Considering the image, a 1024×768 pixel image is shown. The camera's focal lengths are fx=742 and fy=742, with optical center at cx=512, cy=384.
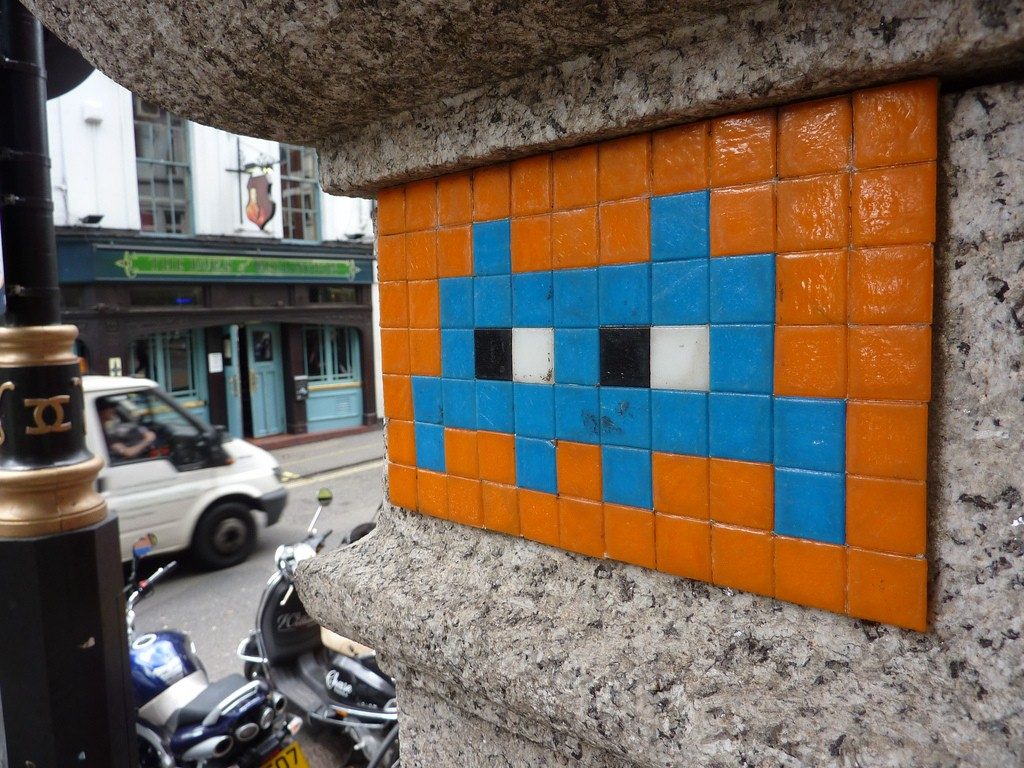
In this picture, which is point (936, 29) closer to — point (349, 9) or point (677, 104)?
point (677, 104)

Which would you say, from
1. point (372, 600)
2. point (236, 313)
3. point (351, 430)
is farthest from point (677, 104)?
point (351, 430)

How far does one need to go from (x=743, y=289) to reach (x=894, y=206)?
0.68ft

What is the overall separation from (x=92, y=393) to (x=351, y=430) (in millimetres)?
10425

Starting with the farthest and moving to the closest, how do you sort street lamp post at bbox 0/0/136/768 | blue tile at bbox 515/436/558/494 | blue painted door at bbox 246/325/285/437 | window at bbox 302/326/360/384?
window at bbox 302/326/360/384
blue painted door at bbox 246/325/285/437
street lamp post at bbox 0/0/136/768
blue tile at bbox 515/436/558/494

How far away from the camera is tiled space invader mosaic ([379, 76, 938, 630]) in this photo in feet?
2.96

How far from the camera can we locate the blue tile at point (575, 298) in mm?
1183

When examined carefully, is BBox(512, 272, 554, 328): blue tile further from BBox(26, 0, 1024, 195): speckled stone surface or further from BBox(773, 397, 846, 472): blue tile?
BBox(773, 397, 846, 472): blue tile

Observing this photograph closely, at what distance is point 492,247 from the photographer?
4.33 feet

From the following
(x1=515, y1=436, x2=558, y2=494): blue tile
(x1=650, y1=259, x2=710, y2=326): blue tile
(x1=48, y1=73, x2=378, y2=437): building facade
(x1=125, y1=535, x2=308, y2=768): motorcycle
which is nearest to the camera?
(x1=650, y1=259, x2=710, y2=326): blue tile

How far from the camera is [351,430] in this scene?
1689 cm

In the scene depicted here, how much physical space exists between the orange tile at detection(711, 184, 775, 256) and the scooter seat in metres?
3.70

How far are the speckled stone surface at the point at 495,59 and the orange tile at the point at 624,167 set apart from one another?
3cm

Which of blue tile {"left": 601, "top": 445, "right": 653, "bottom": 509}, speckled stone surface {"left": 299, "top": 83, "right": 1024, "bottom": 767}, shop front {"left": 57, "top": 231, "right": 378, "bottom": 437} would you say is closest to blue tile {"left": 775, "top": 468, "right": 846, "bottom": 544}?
speckled stone surface {"left": 299, "top": 83, "right": 1024, "bottom": 767}

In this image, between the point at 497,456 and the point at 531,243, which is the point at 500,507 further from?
the point at 531,243
